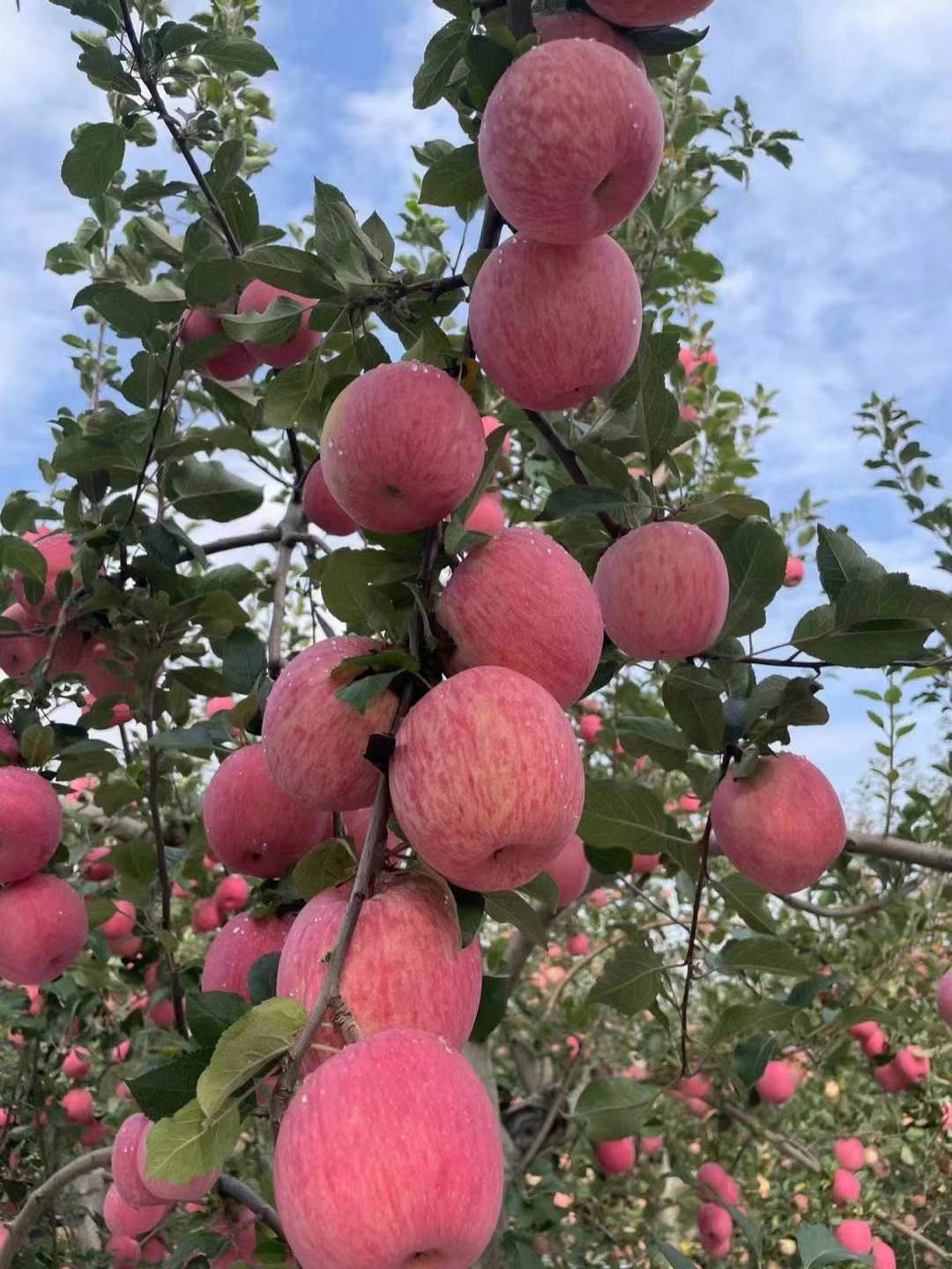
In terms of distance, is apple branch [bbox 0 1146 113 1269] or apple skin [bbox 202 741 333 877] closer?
apple skin [bbox 202 741 333 877]

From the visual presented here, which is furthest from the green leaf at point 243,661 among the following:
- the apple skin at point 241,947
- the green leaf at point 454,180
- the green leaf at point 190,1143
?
the green leaf at point 190,1143

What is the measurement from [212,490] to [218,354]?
1.01 ft

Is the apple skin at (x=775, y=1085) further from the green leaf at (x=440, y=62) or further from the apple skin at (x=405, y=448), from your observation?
the green leaf at (x=440, y=62)

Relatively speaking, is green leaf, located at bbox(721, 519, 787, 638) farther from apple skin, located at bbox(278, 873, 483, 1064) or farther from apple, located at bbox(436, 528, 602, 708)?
apple skin, located at bbox(278, 873, 483, 1064)

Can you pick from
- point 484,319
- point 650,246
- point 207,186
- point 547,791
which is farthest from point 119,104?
point 547,791

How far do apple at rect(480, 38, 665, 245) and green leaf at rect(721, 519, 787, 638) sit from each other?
0.57m

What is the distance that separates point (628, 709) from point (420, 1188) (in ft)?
9.06

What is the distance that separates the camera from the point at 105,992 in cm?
265

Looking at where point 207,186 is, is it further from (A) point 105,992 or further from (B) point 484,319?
(A) point 105,992

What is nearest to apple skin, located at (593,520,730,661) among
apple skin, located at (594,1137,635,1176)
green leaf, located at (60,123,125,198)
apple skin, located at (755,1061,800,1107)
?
green leaf, located at (60,123,125,198)

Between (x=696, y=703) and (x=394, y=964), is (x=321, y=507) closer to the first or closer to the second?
(x=696, y=703)

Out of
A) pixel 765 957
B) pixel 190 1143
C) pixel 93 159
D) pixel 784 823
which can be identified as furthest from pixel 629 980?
pixel 93 159

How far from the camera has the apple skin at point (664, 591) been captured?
1229 millimetres

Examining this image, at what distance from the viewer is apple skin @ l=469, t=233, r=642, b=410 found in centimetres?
100
